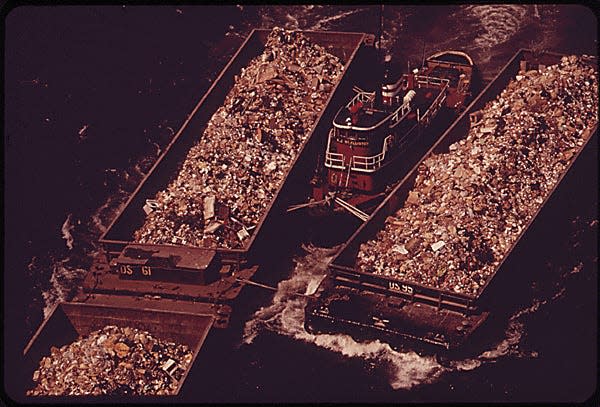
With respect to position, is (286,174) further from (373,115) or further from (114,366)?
(114,366)

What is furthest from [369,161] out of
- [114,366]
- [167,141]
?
[114,366]

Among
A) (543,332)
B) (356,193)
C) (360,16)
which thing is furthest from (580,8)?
(543,332)

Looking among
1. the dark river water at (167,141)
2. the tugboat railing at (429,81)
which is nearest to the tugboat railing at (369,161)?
the dark river water at (167,141)

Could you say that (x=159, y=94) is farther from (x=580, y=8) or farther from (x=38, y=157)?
(x=580, y=8)

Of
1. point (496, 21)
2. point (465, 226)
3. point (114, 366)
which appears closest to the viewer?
point (114, 366)

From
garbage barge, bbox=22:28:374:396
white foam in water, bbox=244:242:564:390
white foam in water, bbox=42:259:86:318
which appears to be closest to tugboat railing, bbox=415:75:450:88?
garbage barge, bbox=22:28:374:396
